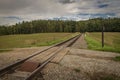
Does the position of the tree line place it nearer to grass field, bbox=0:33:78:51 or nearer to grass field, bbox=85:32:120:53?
grass field, bbox=0:33:78:51

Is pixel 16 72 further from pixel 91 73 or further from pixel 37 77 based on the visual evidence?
pixel 91 73

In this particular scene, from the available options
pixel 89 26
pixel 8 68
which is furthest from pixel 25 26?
pixel 8 68

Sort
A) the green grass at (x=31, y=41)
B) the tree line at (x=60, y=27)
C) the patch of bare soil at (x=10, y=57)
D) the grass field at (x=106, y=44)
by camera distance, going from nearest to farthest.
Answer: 1. the patch of bare soil at (x=10, y=57)
2. the grass field at (x=106, y=44)
3. the green grass at (x=31, y=41)
4. the tree line at (x=60, y=27)

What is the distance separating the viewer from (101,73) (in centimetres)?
827

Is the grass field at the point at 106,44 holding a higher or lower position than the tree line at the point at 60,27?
lower

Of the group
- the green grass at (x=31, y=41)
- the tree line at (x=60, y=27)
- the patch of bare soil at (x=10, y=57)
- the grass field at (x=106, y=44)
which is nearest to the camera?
the patch of bare soil at (x=10, y=57)

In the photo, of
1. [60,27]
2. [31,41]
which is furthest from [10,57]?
[60,27]

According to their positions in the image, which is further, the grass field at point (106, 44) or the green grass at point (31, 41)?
the green grass at point (31, 41)

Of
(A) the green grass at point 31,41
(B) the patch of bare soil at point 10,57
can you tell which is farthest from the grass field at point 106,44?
(B) the patch of bare soil at point 10,57

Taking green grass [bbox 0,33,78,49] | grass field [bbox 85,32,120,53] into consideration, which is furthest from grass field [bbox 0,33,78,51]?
grass field [bbox 85,32,120,53]

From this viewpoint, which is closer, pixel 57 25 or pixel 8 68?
pixel 8 68

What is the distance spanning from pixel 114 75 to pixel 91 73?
1.23 m

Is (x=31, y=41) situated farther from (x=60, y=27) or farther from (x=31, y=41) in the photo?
(x=60, y=27)

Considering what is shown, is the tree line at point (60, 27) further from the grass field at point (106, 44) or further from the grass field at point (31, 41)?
the grass field at point (106, 44)
